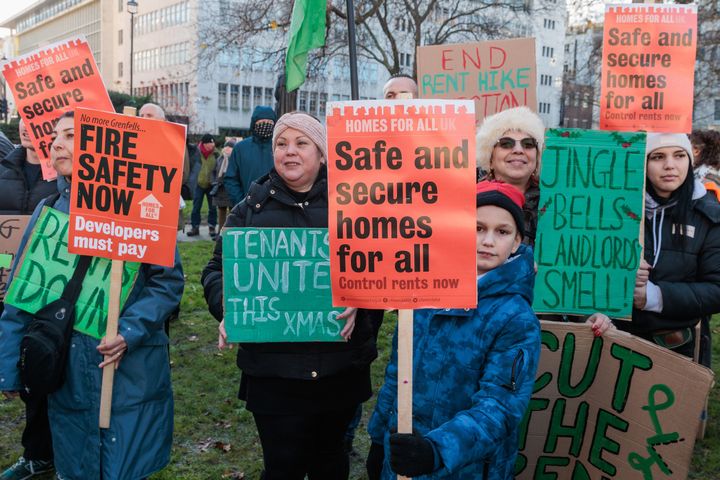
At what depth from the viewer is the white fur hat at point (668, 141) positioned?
3.57 metres

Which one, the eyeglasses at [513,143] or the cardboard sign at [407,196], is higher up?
the eyeglasses at [513,143]

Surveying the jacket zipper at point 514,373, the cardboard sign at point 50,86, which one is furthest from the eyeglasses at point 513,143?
the cardboard sign at point 50,86

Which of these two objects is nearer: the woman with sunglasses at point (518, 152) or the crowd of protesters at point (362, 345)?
the crowd of protesters at point (362, 345)

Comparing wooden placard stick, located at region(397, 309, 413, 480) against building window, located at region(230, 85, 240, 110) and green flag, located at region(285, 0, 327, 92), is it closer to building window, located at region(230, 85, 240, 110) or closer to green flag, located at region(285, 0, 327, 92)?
green flag, located at region(285, 0, 327, 92)

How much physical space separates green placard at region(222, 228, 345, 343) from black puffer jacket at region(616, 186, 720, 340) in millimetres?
1748

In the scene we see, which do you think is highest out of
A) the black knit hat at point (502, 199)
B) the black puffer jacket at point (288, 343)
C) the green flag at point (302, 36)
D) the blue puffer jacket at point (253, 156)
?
the green flag at point (302, 36)

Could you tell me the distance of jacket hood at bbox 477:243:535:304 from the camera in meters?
2.27

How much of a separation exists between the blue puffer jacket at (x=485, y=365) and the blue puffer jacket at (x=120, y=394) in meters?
1.17

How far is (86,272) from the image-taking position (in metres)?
2.98

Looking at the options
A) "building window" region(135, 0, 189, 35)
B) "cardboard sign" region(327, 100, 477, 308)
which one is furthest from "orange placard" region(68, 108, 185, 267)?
"building window" region(135, 0, 189, 35)

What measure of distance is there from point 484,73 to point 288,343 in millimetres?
2942

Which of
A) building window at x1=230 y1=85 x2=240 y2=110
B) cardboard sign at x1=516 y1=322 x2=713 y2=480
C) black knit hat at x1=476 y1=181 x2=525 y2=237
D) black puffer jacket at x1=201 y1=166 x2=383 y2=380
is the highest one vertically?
building window at x1=230 y1=85 x2=240 y2=110

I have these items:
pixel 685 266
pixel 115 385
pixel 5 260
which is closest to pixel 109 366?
pixel 115 385

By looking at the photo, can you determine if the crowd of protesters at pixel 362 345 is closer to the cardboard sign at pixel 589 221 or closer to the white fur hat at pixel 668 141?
the white fur hat at pixel 668 141
